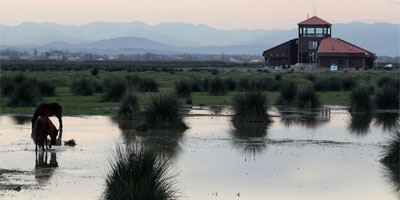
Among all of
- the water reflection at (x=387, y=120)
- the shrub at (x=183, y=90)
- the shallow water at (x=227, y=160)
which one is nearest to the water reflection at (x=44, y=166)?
the shallow water at (x=227, y=160)

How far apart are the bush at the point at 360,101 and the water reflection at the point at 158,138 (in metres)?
12.8

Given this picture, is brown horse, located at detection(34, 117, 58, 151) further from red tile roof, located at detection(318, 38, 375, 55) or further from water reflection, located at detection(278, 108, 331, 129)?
red tile roof, located at detection(318, 38, 375, 55)

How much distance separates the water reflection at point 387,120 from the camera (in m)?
30.8

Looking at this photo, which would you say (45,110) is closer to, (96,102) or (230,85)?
(96,102)

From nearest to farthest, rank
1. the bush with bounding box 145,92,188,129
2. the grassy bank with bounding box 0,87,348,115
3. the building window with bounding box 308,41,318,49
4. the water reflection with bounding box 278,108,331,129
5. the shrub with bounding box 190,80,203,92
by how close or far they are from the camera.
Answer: the bush with bounding box 145,92,188,129 → the water reflection with bounding box 278,108,331,129 → the grassy bank with bounding box 0,87,348,115 → the shrub with bounding box 190,80,203,92 → the building window with bounding box 308,41,318,49

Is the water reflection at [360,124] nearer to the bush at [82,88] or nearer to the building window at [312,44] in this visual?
the bush at [82,88]

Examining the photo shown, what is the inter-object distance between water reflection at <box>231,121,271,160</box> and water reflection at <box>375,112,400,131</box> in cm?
467

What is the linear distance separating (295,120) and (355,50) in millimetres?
71316

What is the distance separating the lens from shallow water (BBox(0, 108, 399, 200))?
54.6 ft

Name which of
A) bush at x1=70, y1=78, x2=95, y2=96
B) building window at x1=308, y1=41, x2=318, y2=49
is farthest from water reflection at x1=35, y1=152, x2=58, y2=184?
building window at x1=308, y1=41, x2=318, y2=49

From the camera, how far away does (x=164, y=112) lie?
2952 centimetres

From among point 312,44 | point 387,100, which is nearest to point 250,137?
point 387,100

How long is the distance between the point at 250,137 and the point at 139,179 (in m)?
13.0

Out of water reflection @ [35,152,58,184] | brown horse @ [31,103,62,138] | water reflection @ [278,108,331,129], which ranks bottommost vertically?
water reflection @ [278,108,331,129]
